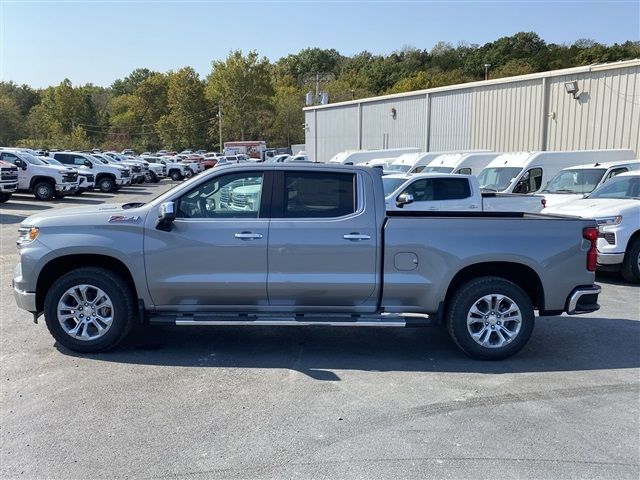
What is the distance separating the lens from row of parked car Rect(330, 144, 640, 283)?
915 centimetres

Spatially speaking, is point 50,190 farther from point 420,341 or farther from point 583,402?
point 583,402

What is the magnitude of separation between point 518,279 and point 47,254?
4.69 m

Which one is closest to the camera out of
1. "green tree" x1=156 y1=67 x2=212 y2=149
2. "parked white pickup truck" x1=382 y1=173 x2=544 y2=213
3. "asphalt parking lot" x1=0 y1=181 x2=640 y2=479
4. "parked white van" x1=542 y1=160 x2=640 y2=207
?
"asphalt parking lot" x1=0 y1=181 x2=640 y2=479

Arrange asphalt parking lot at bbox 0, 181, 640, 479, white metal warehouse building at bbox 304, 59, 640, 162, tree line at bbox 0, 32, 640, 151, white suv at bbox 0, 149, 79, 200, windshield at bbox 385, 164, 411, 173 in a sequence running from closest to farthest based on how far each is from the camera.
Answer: asphalt parking lot at bbox 0, 181, 640, 479
white metal warehouse building at bbox 304, 59, 640, 162
windshield at bbox 385, 164, 411, 173
white suv at bbox 0, 149, 79, 200
tree line at bbox 0, 32, 640, 151

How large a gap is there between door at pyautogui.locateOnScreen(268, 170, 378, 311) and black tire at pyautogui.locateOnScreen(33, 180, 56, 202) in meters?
20.2

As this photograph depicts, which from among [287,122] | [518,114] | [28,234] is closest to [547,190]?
[28,234]

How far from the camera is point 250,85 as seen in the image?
296 feet

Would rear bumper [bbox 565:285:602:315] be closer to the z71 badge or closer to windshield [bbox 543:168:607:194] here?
the z71 badge

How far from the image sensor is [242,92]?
9019cm

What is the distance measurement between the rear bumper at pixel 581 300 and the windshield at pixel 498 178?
9.40 metres

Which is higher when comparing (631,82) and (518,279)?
(631,82)

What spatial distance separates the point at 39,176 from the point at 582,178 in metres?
19.6

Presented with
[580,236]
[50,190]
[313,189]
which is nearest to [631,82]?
[580,236]

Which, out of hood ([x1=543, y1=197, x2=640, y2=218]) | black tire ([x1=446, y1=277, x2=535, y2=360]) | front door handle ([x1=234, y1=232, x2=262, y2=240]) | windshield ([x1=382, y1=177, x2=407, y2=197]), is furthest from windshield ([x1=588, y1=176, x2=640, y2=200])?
front door handle ([x1=234, y1=232, x2=262, y2=240])
